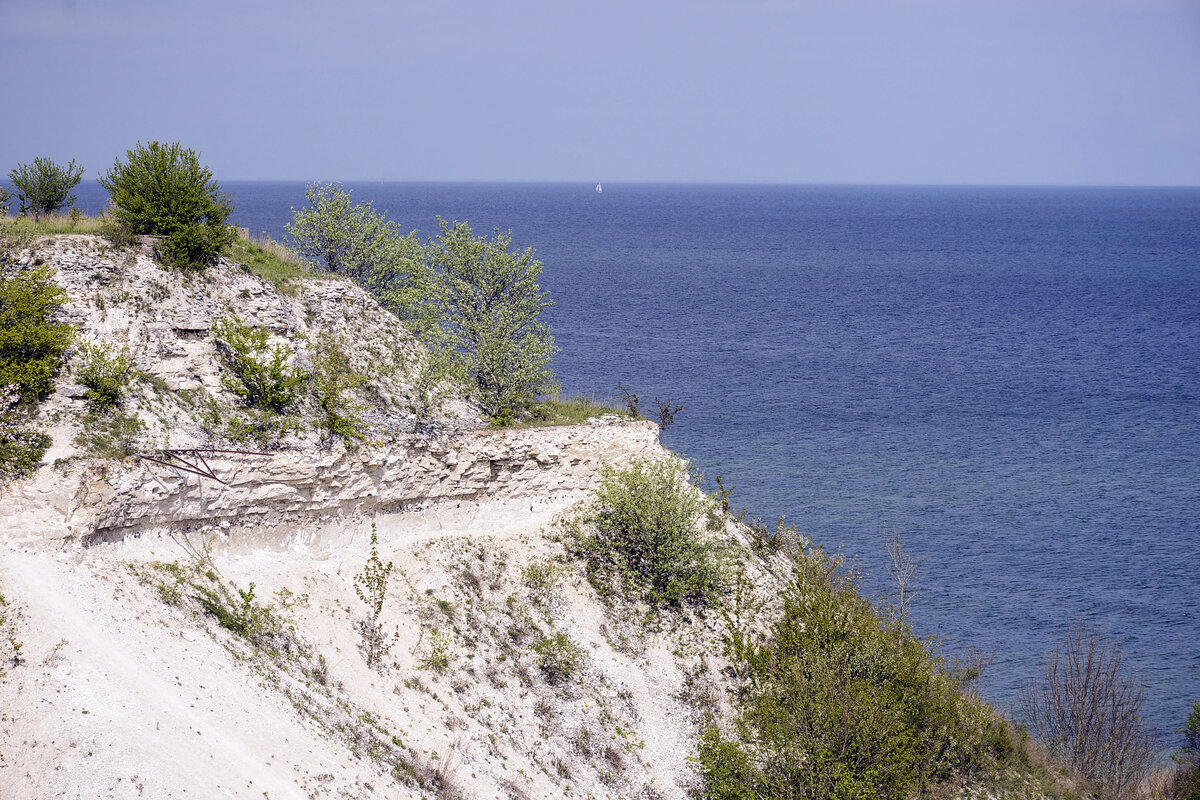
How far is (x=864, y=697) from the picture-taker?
3306 cm

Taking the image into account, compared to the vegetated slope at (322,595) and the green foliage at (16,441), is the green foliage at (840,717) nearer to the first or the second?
the vegetated slope at (322,595)

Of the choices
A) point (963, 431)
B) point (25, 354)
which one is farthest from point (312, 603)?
point (963, 431)

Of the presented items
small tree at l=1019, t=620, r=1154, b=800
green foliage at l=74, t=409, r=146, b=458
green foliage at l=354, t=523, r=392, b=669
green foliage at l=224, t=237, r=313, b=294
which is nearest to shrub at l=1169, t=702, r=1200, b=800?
small tree at l=1019, t=620, r=1154, b=800

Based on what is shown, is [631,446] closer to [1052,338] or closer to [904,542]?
[904,542]

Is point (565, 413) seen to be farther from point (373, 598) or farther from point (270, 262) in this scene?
point (270, 262)

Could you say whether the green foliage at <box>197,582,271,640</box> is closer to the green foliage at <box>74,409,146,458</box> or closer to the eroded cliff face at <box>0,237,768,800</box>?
the eroded cliff face at <box>0,237,768,800</box>

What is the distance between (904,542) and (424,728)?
38038mm

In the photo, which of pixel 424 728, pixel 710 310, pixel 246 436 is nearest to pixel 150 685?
pixel 424 728

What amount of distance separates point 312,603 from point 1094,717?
3483cm

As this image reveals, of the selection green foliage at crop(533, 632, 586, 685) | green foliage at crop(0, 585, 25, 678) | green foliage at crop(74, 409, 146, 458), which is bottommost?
green foliage at crop(533, 632, 586, 685)

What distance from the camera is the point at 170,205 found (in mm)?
35875

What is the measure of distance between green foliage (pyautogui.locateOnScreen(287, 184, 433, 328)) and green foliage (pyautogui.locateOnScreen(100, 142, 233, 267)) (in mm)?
14608

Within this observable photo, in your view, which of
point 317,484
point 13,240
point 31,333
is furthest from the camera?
point 317,484

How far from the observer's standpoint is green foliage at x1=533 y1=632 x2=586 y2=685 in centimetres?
3362
